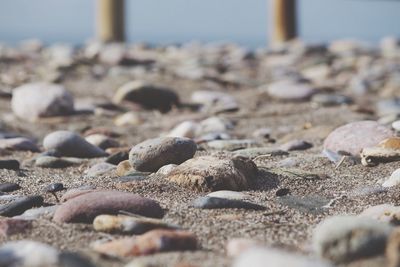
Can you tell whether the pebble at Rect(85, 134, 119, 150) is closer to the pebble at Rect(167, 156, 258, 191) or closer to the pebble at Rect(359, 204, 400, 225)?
the pebble at Rect(167, 156, 258, 191)

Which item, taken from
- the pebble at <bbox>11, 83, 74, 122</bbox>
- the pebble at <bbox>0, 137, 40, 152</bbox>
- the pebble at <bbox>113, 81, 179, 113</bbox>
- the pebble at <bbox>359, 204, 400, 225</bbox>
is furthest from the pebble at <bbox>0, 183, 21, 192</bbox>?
the pebble at <bbox>113, 81, 179, 113</bbox>

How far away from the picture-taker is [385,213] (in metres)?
1.69

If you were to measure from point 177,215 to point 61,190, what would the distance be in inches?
19.6

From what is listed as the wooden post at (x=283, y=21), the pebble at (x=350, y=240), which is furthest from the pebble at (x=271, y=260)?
the wooden post at (x=283, y=21)

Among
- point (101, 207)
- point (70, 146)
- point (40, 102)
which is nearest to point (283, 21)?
point (40, 102)

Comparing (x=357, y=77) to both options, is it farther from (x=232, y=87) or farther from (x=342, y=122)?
(x=342, y=122)

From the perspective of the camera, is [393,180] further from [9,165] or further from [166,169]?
[9,165]

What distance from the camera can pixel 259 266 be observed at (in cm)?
109

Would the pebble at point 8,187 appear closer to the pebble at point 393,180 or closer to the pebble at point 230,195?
the pebble at point 230,195

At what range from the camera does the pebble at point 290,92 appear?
4574 millimetres

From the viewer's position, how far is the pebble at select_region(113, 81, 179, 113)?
180 inches

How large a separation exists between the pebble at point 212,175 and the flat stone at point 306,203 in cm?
15

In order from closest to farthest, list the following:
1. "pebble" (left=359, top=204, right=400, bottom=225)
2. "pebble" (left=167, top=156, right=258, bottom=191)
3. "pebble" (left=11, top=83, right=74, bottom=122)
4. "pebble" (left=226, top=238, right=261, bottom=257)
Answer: "pebble" (left=226, top=238, right=261, bottom=257)
"pebble" (left=359, top=204, right=400, bottom=225)
"pebble" (left=167, top=156, right=258, bottom=191)
"pebble" (left=11, top=83, right=74, bottom=122)

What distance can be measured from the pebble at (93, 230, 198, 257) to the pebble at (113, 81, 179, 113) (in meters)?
3.10
